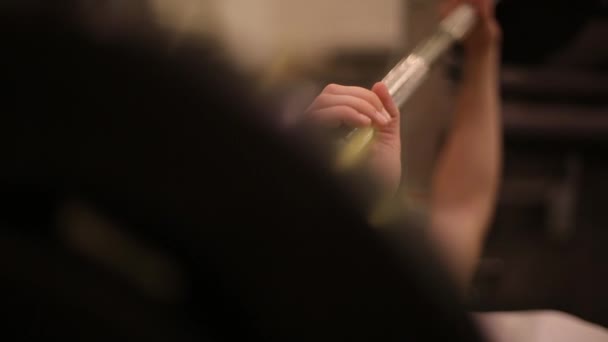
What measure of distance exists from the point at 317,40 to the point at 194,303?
983mm

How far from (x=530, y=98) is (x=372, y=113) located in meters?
0.90

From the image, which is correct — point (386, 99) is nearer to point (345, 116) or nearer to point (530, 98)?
point (345, 116)

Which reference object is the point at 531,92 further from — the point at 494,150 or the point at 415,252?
the point at 415,252

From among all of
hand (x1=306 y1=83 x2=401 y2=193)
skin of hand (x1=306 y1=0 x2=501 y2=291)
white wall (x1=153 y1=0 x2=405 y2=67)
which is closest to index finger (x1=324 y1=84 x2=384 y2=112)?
hand (x1=306 y1=83 x2=401 y2=193)

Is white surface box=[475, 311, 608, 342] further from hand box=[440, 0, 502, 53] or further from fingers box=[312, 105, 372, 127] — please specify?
hand box=[440, 0, 502, 53]

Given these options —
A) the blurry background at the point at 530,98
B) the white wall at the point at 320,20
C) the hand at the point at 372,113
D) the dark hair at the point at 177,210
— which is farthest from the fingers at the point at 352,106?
the white wall at the point at 320,20

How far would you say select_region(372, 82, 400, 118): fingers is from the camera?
0.37 meters

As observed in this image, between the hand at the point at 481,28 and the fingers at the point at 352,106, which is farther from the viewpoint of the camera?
the hand at the point at 481,28

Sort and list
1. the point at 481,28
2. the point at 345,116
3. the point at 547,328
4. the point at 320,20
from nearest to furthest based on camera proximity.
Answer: the point at 345,116, the point at 547,328, the point at 481,28, the point at 320,20

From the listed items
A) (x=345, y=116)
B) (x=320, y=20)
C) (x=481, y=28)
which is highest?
(x=320, y=20)

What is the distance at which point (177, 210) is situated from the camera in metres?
0.13

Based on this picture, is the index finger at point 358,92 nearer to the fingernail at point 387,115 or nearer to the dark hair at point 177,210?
the fingernail at point 387,115

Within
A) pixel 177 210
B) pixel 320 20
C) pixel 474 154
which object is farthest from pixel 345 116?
pixel 320 20

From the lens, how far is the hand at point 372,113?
0.95ft
